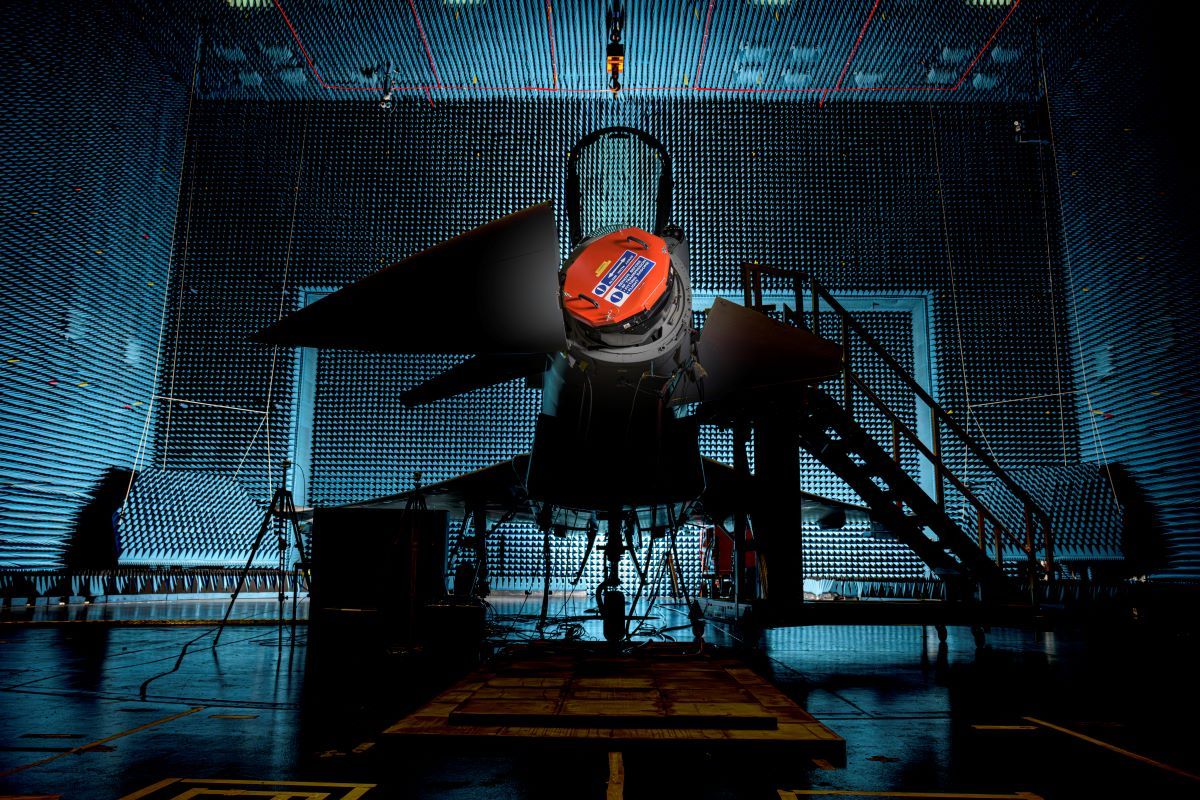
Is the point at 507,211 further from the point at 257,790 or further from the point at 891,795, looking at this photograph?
the point at 891,795

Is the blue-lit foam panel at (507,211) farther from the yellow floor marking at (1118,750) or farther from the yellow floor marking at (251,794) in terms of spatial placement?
the yellow floor marking at (251,794)

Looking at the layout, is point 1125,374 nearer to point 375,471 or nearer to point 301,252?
point 375,471

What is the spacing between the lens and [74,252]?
30.3 ft

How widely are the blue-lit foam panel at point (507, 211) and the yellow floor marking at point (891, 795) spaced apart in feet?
32.7

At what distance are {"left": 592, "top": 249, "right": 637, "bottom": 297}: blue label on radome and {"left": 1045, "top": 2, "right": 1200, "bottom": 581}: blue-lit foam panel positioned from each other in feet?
27.8

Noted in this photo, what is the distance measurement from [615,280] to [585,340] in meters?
0.29

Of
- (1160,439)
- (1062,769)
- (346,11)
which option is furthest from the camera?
(346,11)

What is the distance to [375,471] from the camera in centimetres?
1166

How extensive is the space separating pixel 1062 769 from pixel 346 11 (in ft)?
39.1

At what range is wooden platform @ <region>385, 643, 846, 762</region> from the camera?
70.1 inches

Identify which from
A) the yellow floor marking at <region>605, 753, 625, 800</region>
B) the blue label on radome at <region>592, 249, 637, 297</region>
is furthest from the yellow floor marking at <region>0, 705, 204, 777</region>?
the blue label on radome at <region>592, 249, 637, 297</region>

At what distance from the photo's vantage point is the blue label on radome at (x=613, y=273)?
2266mm

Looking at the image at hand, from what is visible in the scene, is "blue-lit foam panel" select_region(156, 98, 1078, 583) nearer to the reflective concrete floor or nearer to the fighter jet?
the reflective concrete floor

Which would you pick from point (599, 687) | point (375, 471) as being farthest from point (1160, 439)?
point (375, 471)
